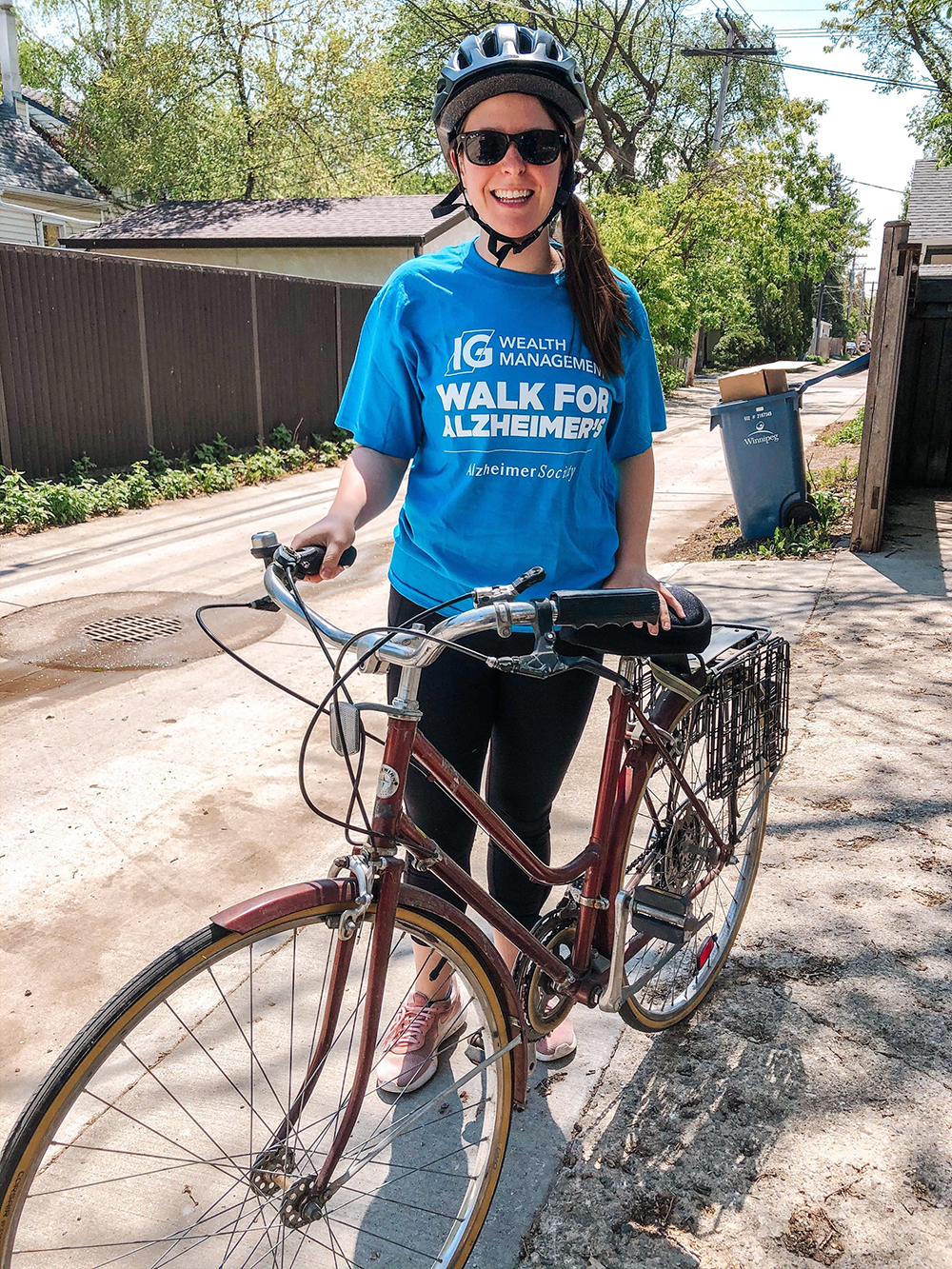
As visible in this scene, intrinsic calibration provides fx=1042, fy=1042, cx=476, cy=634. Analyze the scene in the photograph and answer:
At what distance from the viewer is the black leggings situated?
82.7 inches

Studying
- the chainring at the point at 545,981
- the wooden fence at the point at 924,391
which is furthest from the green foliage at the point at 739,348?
the chainring at the point at 545,981

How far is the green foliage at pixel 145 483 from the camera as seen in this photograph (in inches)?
358

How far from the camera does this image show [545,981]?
2111mm

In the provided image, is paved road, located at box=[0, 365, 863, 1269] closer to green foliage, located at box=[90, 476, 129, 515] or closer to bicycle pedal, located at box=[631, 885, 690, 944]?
bicycle pedal, located at box=[631, 885, 690, 944]

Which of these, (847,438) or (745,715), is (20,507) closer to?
(745,715)

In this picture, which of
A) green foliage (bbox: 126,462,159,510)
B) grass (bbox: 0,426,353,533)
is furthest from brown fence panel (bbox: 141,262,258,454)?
green foliage (bbox: 126,462,159,510)

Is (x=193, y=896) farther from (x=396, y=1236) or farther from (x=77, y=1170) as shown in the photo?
(x=396, y=1236)

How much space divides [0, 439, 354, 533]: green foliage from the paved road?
204cm

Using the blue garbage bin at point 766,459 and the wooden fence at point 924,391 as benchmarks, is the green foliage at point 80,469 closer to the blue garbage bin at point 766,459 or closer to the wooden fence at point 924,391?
the blue garbage bin at point 766,459

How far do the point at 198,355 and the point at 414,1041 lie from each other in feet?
36.6

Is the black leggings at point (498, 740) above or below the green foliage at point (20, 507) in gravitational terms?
above

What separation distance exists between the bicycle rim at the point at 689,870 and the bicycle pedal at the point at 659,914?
0.06 meters

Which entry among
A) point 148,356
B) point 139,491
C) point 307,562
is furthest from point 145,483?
point 307,562

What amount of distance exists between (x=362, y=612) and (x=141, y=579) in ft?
6.36
